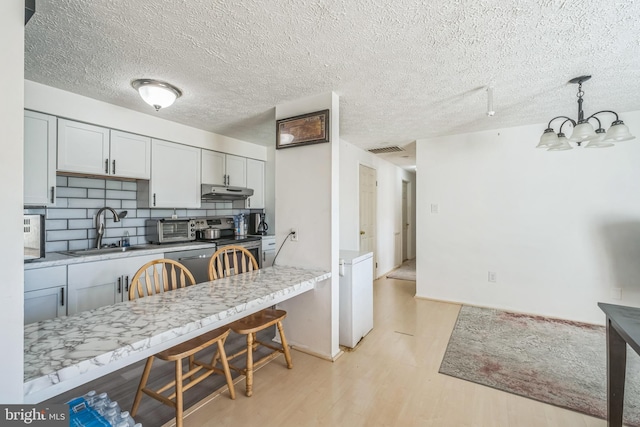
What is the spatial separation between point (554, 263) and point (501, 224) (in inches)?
27.1

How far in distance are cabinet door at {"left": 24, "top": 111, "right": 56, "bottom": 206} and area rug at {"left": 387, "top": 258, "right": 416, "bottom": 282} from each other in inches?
189

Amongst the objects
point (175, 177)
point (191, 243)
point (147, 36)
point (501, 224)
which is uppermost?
point (147, 36)

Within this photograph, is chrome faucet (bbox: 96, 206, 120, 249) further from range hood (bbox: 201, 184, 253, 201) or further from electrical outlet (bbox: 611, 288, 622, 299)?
electrical outlet (bbox: 611, 288, 622, 299)

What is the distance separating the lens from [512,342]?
272 centimetres

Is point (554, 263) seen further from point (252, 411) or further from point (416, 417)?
point (252, 411)

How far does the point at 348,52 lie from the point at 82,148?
2481mm

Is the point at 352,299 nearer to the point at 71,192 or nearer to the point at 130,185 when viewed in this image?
the point at 130,185

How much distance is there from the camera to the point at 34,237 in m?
2.29

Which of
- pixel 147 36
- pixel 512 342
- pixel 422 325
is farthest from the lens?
pixel 422 325

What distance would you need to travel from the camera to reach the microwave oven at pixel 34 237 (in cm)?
225

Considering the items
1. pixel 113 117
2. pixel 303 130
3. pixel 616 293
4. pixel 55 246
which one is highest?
pixel 113 117

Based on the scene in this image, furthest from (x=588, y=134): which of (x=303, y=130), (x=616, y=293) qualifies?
(x=303, y=130)

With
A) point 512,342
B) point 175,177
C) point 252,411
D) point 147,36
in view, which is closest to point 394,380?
point 252,411

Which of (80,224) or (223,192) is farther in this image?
(223,192)
